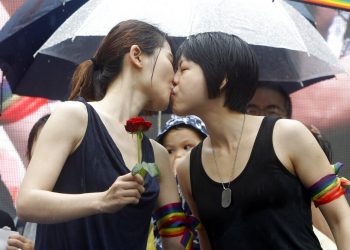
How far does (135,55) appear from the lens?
278cm

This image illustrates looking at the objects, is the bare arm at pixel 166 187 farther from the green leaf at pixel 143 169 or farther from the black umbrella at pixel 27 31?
the black umbrella at pixel 27 31

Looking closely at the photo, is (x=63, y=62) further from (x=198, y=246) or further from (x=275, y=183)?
(x=275, y=183)

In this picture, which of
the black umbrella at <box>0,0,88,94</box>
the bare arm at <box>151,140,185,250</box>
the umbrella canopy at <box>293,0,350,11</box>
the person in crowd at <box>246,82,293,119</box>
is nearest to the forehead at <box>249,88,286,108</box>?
the person in crowd at <box>246,82,293,119</box>

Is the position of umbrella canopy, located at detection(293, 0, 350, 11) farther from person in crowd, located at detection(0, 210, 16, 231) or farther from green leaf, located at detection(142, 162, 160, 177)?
person in crowd, located at detection(0, 210, 16, 231)

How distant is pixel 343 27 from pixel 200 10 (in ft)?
6.18

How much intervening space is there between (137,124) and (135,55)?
0.48 meters

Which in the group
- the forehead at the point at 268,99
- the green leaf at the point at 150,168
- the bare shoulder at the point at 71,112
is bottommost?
the forehead at the point at 268,99

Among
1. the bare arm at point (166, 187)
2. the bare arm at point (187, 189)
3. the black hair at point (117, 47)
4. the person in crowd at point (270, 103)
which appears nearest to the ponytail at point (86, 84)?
the black hair at point (117, 47)

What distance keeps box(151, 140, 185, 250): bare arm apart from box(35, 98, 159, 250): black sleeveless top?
26 cm

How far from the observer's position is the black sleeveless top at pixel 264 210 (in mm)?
2676

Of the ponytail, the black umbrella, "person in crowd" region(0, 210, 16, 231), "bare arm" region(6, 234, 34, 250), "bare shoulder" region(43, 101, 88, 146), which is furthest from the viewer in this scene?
the black umbrella

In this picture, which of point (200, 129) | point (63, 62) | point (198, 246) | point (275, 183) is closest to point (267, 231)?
point (275, 183)

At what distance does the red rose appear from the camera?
2.36m

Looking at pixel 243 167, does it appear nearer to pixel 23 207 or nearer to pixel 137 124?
pixel 137 124
